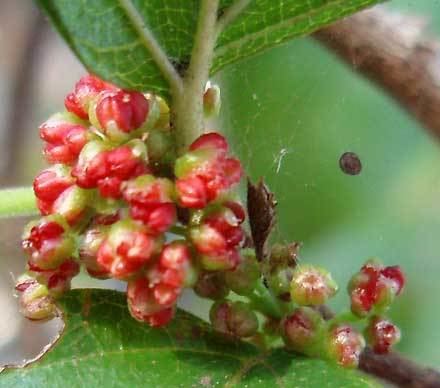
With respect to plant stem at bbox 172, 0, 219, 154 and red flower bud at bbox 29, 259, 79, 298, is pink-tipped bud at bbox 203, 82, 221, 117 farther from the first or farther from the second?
red flower bud at bbox 29, 259, 79, 298

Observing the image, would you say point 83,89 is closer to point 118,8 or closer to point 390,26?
point 118,8

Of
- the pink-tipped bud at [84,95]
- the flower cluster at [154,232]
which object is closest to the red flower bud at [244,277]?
the flower cluster at [154,232]

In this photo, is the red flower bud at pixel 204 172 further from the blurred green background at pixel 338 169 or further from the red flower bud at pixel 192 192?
the blurred green background at pixel 338 169

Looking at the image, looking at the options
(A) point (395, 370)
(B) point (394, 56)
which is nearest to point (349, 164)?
(B) point (394, 56)

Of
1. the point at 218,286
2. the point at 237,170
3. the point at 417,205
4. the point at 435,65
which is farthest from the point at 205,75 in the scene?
the point at 417,205

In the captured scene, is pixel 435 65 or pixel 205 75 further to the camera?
pixel 435 65

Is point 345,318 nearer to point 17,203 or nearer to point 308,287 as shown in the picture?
point 308,287
